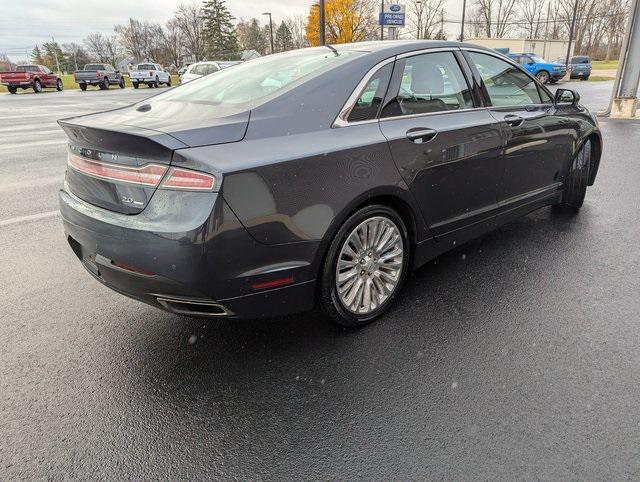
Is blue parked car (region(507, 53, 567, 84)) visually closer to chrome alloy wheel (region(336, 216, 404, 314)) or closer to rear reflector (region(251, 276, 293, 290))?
chrome alloy wheel (region(336, 216, 404, 314))

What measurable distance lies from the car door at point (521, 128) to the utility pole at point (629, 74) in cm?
1019

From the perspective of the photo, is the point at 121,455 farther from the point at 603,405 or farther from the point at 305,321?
the point at 603,405

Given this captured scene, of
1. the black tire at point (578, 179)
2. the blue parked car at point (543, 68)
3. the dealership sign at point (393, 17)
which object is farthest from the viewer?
the blue parked car at point (543, 68)

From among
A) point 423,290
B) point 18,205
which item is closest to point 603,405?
point 423,290

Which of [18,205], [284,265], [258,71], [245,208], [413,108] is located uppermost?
[258,71]

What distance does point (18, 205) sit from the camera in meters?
5.54

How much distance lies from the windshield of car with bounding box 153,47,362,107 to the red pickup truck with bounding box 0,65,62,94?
31.2 meters

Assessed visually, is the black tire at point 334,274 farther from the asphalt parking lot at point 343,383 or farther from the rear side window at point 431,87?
the rear side window at point 431,87

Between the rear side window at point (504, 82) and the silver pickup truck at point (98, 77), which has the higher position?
the rear side window at point (504, 82)

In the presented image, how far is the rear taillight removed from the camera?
2146mm

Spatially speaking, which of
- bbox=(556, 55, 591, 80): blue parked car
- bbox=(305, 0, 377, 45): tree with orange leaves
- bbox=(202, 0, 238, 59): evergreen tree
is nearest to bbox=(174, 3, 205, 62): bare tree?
bbox=(202, 0, 238, 59): evergreen tree

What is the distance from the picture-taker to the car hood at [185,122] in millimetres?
2252

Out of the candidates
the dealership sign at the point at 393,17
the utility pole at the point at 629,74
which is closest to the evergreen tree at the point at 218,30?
the dealership sign at the point at 393,17

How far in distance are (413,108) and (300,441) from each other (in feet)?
6.83
